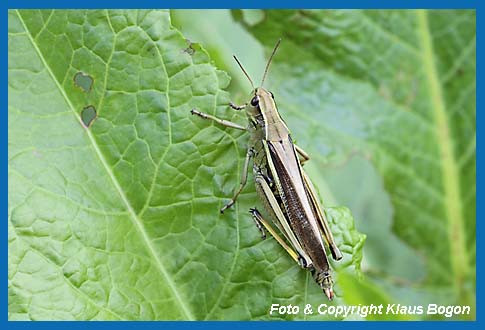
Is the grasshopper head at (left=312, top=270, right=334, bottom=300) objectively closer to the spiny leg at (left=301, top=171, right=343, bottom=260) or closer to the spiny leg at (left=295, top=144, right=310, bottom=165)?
the spiny leg at (left=301, top=171, right=343, bottom=260)

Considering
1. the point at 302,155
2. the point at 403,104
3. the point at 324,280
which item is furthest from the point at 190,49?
the point at 403,104

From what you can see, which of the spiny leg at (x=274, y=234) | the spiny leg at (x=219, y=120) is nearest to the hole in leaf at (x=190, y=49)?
the spiny leg at (x=219, y=120)

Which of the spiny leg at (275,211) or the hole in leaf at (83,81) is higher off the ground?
the hole in leaf at (83,81)

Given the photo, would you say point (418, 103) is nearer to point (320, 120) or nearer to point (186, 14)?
point (320, 120)

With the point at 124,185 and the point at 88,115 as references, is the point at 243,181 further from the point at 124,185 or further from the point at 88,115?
the point at 88,115

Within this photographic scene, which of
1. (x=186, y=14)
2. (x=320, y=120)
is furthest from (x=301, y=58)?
(x=186, y=14)

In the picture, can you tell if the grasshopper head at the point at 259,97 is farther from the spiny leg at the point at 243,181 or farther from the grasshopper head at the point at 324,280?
the grasshopper head at the point at 324,280
